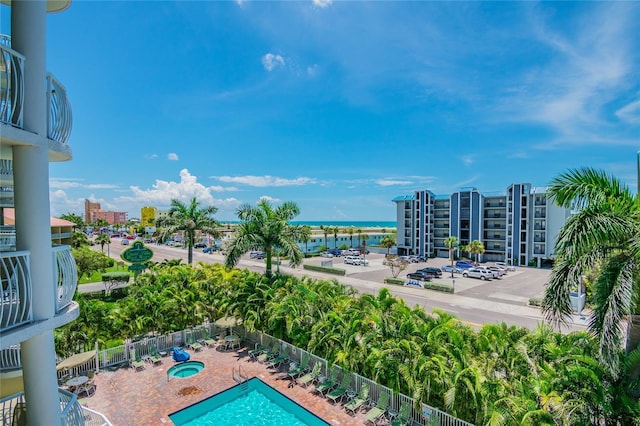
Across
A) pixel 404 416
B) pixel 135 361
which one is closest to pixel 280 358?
pixel 404 416

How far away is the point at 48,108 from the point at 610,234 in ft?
37.9

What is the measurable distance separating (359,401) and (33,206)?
1257cm

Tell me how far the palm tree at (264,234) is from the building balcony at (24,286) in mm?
15119

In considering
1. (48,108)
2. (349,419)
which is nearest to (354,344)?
(349,419)

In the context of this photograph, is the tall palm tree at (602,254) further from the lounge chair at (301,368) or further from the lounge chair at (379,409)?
the lounge chair at (301,368)

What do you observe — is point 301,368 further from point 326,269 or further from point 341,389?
point 326,269

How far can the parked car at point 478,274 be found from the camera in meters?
41.9

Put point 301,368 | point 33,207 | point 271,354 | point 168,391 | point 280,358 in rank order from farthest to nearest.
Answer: point 271,354 → point 280,358 → point 301,368 → point 168,391 → point 33,207

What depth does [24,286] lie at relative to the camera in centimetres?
448

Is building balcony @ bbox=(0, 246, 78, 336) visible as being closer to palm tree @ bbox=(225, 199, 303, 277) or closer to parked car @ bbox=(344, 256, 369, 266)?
palm tree @ bbox=(225, 199, 303, 277)

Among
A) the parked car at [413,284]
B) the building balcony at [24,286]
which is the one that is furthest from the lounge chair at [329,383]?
the parked car at [413,284]

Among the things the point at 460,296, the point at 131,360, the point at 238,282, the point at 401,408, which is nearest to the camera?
the point at 401,408

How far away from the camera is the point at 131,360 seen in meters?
16.5

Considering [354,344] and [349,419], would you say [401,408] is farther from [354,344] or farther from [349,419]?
[354,344]
